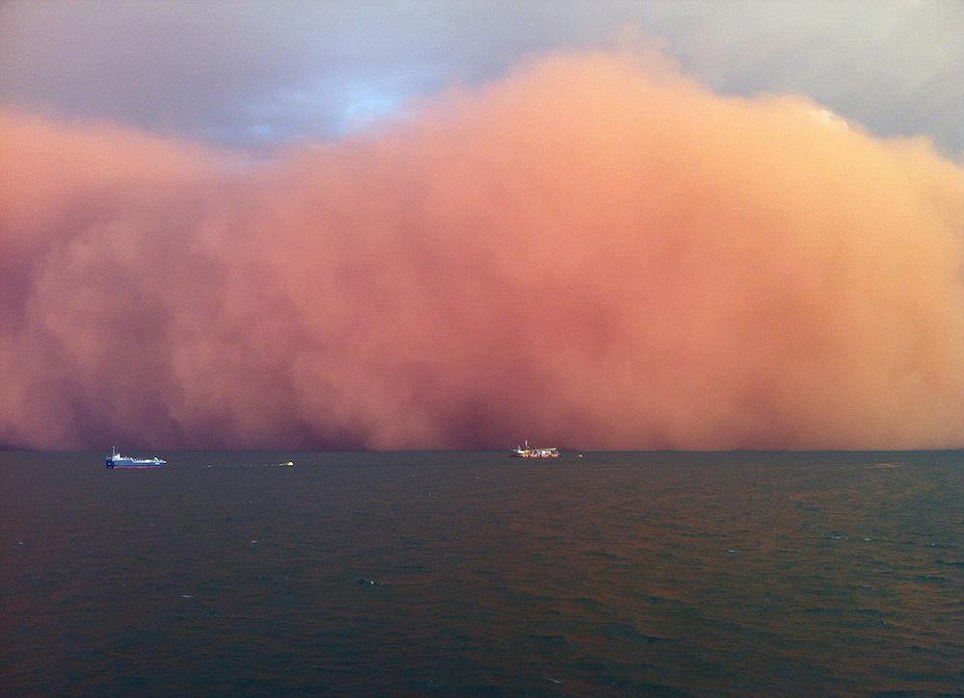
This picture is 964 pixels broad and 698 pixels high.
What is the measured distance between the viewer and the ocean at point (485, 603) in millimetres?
25006

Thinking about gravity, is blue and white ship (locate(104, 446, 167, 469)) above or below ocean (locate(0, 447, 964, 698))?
above

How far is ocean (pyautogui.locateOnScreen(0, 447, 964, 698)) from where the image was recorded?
984 inches

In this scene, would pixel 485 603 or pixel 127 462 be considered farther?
pixel 127 462

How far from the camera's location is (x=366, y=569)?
136 ft

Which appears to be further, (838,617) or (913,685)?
(838,617)

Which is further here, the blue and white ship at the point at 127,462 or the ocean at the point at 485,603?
the blue and white ship at the point at 127,462

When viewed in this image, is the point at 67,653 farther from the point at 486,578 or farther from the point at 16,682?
the point at 486,578

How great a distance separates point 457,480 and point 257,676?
91659 mm

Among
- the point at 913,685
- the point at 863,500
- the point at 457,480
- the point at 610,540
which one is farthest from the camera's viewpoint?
the point at 457,480

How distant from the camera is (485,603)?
110ft

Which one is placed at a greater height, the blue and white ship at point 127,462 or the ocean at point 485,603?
the blue and white ship at point 127,462

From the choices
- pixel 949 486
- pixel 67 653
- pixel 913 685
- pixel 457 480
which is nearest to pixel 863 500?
pixel 949 486

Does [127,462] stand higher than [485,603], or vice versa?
[127,462]

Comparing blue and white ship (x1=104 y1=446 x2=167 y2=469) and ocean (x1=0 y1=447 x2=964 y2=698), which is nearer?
ocean (x1=0 y1=447 x2=964 y2=698)
